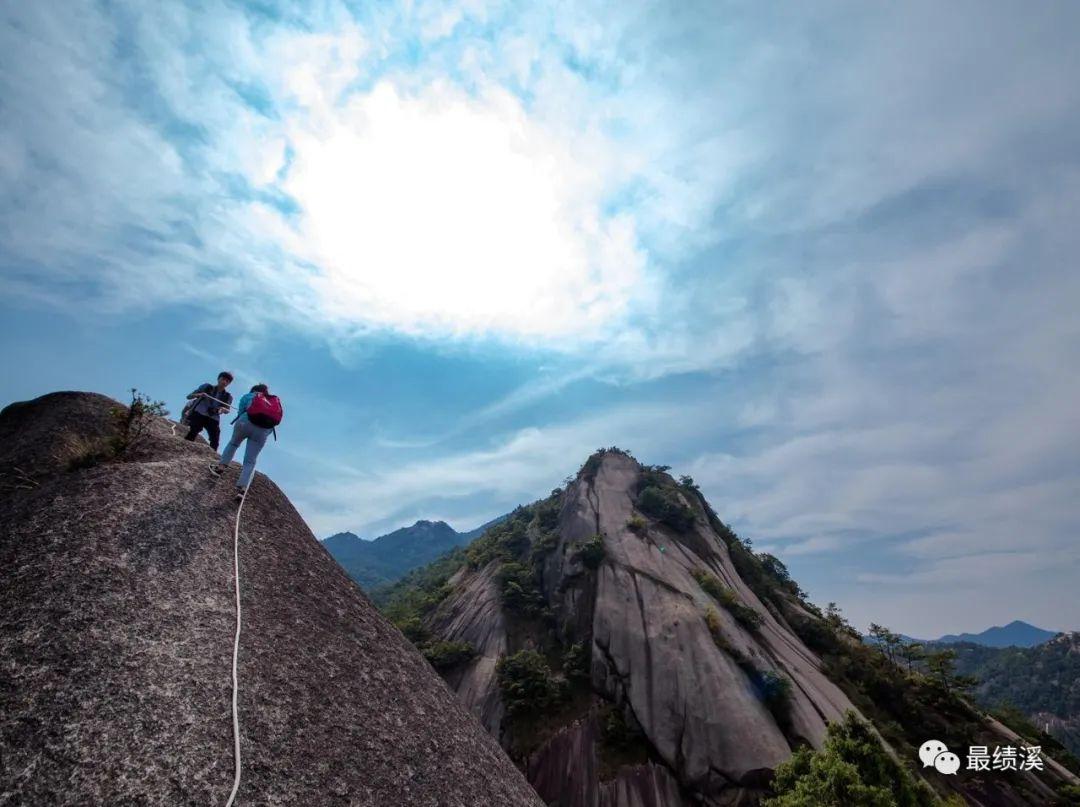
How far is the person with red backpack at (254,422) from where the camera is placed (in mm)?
10578

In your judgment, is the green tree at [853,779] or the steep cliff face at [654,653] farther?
the steep cliff face at [654,653]

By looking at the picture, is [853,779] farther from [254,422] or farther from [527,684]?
[254,422]

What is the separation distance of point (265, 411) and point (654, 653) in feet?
116

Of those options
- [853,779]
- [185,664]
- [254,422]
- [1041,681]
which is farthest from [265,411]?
[1041,681]

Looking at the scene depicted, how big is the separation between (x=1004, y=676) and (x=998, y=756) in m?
168

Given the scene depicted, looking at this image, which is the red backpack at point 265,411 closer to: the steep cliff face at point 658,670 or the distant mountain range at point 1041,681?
the steep cliff face at point 658,670

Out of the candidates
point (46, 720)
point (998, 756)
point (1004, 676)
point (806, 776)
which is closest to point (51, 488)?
point (46, 720)

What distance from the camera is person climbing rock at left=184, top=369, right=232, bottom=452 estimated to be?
48.5 ft

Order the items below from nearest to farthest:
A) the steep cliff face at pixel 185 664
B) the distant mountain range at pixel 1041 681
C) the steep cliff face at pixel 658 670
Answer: the steep cliff face at pixel 185 664 < the steep cliff face at pixel 658 670 < the distant mountain range at pixel 1041 681

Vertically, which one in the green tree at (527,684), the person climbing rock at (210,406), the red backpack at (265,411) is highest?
the person climbing rock at (210,406)

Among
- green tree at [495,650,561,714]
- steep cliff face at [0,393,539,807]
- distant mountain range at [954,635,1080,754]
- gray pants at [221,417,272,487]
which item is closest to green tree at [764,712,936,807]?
green tree at [495,650,561,714]

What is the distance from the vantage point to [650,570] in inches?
1768

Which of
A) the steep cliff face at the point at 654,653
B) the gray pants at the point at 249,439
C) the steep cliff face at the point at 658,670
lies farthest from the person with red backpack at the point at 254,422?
the steep cliff face at the point at 654,653

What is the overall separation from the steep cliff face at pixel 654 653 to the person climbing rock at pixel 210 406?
31.8m
